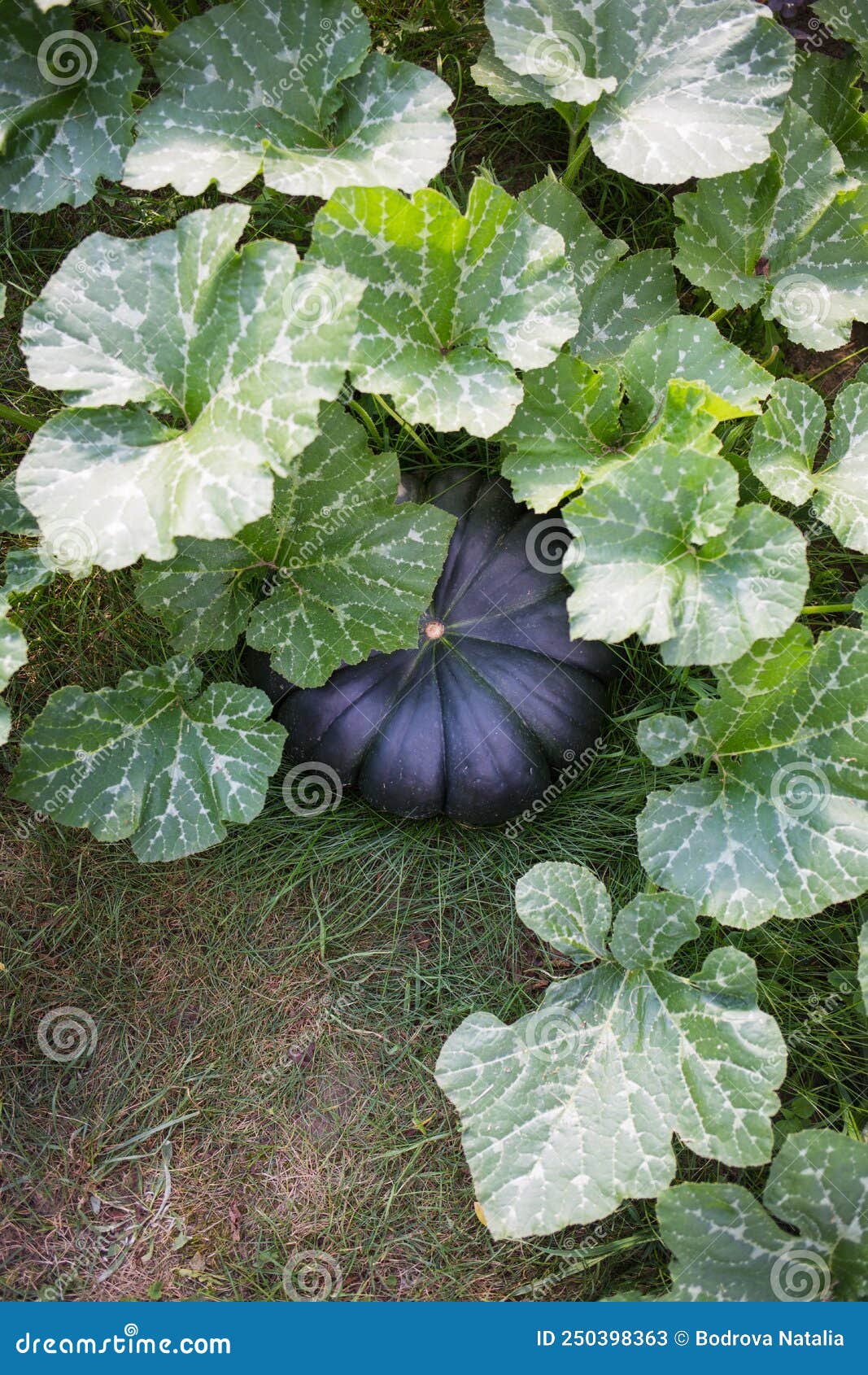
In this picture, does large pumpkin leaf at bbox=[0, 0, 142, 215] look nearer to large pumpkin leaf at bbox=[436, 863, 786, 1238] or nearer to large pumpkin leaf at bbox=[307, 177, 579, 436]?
large pumpkin leaf at bbox=[307, 177, 579, 436]

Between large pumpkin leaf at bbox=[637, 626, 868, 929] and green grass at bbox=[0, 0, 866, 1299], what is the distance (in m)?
0.33

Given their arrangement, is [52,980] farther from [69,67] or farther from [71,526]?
[69,67]

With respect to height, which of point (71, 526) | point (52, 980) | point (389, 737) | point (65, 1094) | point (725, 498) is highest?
point (71, 526)

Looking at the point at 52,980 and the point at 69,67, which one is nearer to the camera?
the point at 69,67

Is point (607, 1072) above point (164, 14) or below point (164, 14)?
below

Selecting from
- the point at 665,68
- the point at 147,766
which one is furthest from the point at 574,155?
the point at 147,766

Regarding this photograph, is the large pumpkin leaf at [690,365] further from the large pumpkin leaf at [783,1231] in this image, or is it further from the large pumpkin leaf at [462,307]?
the large pumpkin leaf at [783,1231]

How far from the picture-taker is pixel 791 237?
115 inches

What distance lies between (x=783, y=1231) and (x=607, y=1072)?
1.94 ft

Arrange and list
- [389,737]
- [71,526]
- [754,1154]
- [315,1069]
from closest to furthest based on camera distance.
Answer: [71,526]
[754,1154]
[389,737]
[315,1069]

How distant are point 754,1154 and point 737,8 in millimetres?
2874

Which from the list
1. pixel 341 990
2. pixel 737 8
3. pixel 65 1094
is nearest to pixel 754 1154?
pixel 341 990

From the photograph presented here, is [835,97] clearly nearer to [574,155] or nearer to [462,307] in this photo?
[574,155]

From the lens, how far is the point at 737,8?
105 inches
